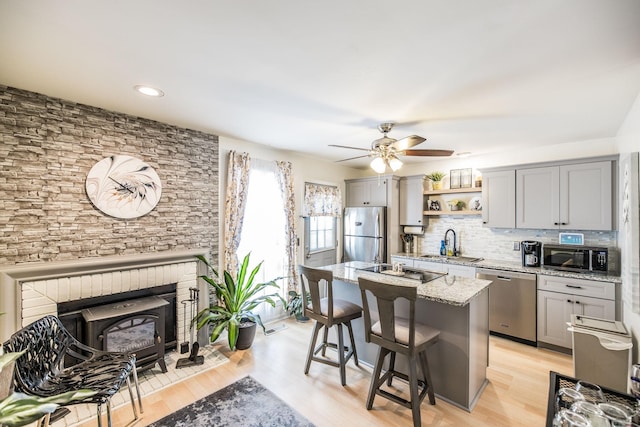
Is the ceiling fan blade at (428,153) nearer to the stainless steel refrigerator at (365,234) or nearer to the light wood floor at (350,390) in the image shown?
the stainless steel refrigerator at (365,234)

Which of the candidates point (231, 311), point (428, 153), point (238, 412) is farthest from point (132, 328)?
point (428, 153)

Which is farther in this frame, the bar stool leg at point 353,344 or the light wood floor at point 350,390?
the bar stool leg at point 353,344

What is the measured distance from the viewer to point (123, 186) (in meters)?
2.71

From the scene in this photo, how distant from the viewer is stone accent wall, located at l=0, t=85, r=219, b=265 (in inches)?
85.7

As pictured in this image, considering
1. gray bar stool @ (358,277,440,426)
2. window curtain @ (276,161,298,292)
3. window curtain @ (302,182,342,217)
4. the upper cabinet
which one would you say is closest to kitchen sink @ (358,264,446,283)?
gray bar stool @ (358,277,440,426)

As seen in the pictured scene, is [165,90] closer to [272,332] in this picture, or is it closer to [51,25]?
[51,25]

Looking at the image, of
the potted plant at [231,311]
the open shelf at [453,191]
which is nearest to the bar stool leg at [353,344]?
the potted plant at [231,311]

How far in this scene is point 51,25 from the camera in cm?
142

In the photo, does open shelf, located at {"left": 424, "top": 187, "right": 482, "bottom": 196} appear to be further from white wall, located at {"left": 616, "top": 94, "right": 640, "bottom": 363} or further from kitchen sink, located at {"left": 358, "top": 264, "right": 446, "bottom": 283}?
kitchen sink, located at {"left": 358, "top": 264, "right": 446, "bottom": 283}

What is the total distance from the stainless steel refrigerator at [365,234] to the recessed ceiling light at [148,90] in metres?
3.50

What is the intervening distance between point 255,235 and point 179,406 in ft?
6.82

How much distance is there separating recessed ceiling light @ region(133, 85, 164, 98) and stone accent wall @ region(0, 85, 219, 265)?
2.47 feet

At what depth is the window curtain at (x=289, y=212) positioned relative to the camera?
4078 mm

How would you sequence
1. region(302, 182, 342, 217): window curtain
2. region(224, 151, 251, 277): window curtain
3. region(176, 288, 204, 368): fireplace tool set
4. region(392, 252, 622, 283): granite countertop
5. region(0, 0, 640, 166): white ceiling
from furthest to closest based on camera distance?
region(302, 182, 342, 217): window curtain → region(224, 151, 251, 277): window curtain → region(392, 252, 622, 283): granite countertop → region(176, 288, 204, 368): fireplace tool set → region(0, 0, 640, 166): white ceiling
